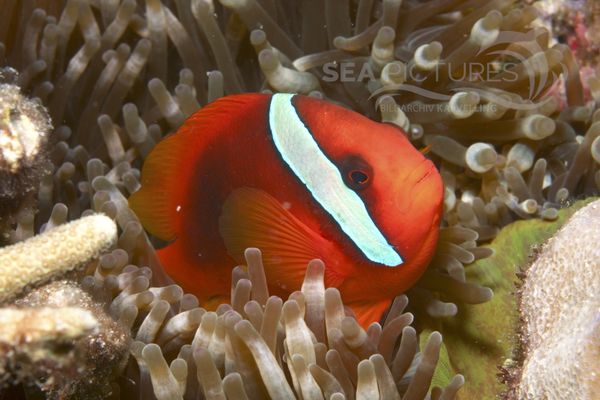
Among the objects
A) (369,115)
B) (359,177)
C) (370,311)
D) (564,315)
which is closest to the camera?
(564,315)

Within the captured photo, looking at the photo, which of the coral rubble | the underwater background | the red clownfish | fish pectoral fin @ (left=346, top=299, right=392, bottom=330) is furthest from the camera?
fish pectoral fin @ (left=346, top=299, right=392, bottom=330)

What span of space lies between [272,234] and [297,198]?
4.1 inches

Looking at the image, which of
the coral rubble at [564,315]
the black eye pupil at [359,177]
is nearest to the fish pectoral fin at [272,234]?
the black eye pupil at [359,177]

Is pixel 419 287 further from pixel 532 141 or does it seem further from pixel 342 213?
pixel 532 141

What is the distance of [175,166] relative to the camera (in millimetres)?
1707

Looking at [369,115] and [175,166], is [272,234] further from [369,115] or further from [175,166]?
[369,115]

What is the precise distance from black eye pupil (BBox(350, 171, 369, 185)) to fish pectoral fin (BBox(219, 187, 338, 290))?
16cm

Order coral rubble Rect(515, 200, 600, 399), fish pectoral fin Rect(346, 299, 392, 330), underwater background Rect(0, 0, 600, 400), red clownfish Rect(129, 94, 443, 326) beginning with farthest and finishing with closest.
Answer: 1. fish pectoral fin Rect(346, 299, 392, 330)
2. red clownfish Rect(129, 94, 443, 326)
3. underwater background Rect(0, 0, 600, 400)
4. coral rubble Rect(515, 200, 600, 399)

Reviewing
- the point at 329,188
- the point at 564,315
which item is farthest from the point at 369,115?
the point at 564,315

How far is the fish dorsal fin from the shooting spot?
5.51 ft

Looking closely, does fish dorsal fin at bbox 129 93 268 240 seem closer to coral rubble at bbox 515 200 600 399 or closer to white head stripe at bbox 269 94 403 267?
white head stripe at bbox 269 94 403 267

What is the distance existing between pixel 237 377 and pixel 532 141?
122 centimetres

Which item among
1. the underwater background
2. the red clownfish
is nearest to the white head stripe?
the red clownfish

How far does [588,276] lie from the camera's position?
3.89 feet
